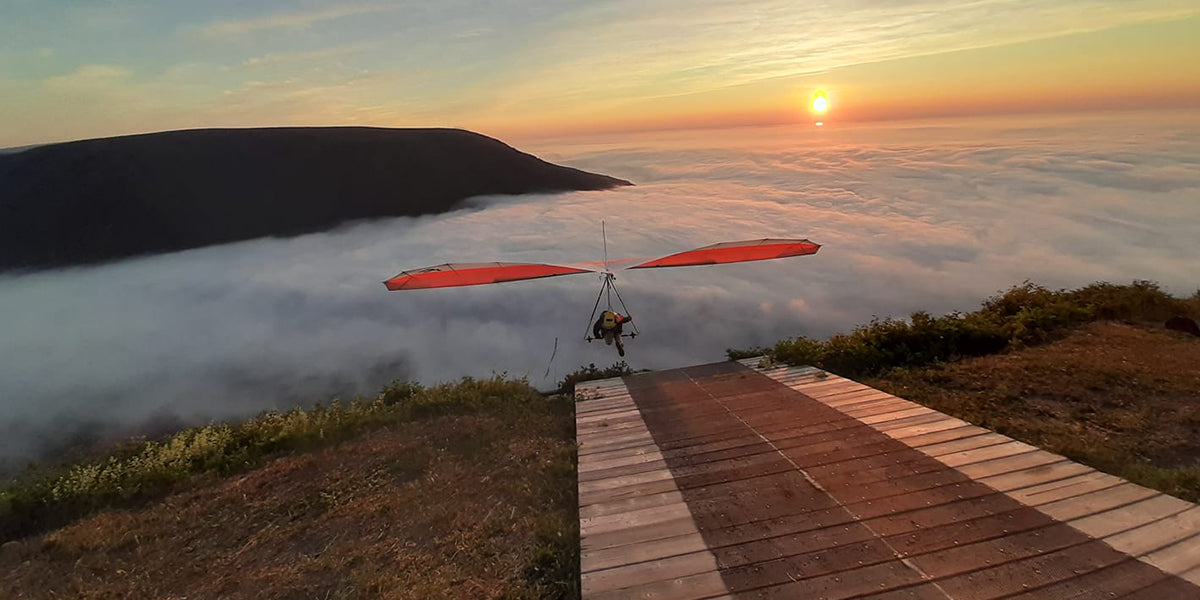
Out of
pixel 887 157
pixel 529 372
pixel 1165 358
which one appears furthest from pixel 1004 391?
pixel 887 157

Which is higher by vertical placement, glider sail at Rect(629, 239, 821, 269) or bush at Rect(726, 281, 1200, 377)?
glider sail at Rect(629, 239, 821, 269)

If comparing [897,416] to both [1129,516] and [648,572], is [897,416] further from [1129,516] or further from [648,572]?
[648,572]

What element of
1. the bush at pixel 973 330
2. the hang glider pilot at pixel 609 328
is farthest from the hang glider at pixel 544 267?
the bush at pixel 973 330

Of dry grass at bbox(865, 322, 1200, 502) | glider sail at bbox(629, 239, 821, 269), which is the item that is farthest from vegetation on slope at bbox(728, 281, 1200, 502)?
glider sail at bbox(629, 239, 821, 269)

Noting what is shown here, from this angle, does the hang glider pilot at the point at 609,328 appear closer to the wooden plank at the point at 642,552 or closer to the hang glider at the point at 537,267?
the hang glider at the point at 537,267

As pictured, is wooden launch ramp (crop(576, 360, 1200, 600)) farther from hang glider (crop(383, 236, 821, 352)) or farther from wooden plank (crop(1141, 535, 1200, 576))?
hang glider (crop(383, 236, 821, 352))

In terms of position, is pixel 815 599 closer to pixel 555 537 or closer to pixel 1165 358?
pixel 555 537

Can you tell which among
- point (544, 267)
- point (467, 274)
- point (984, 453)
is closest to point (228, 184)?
point (467, 274)
